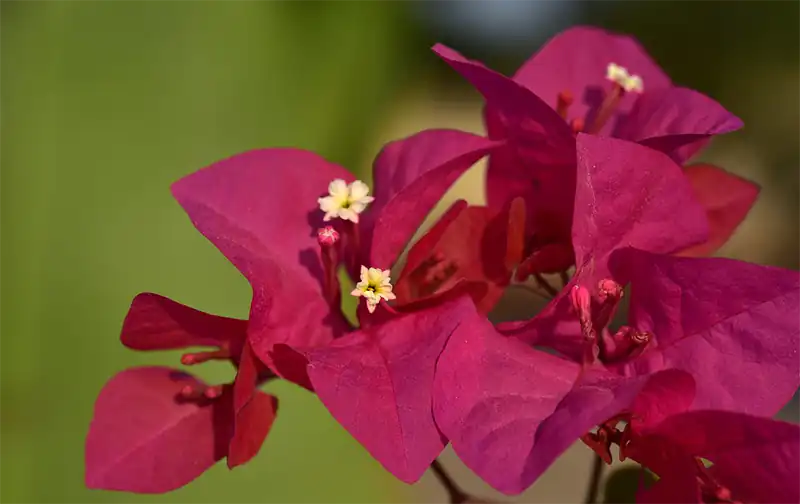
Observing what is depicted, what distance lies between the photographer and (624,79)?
51cm

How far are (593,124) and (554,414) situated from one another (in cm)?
23

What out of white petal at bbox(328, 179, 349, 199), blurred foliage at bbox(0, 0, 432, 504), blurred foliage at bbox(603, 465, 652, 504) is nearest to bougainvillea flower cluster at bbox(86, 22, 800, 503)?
white petal at bbox(328, 179, 349, 199)

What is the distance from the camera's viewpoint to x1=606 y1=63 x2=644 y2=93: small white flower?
1.67 feet

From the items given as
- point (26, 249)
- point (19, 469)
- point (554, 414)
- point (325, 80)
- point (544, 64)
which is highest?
point (544, 64)

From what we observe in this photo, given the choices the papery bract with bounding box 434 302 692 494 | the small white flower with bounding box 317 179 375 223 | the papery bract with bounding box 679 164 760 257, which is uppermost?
the papery bract with bounding box 679 164 760 257

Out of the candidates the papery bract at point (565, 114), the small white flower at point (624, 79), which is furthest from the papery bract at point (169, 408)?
the small white flower at point (624, 79)

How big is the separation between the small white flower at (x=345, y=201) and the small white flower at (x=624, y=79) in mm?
203

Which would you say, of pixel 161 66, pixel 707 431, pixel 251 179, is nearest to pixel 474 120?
pixel 161 66

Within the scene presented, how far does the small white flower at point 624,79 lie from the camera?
20.1 inches

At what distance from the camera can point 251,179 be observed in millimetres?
470

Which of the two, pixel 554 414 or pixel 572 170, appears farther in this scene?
pixel 572 170

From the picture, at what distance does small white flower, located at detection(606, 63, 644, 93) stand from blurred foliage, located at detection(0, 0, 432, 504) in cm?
74

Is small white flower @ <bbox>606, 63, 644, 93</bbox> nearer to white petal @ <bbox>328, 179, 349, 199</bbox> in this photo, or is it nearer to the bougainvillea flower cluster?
the bougainvillea flower cluster

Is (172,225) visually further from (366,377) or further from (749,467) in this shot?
(749,467)
